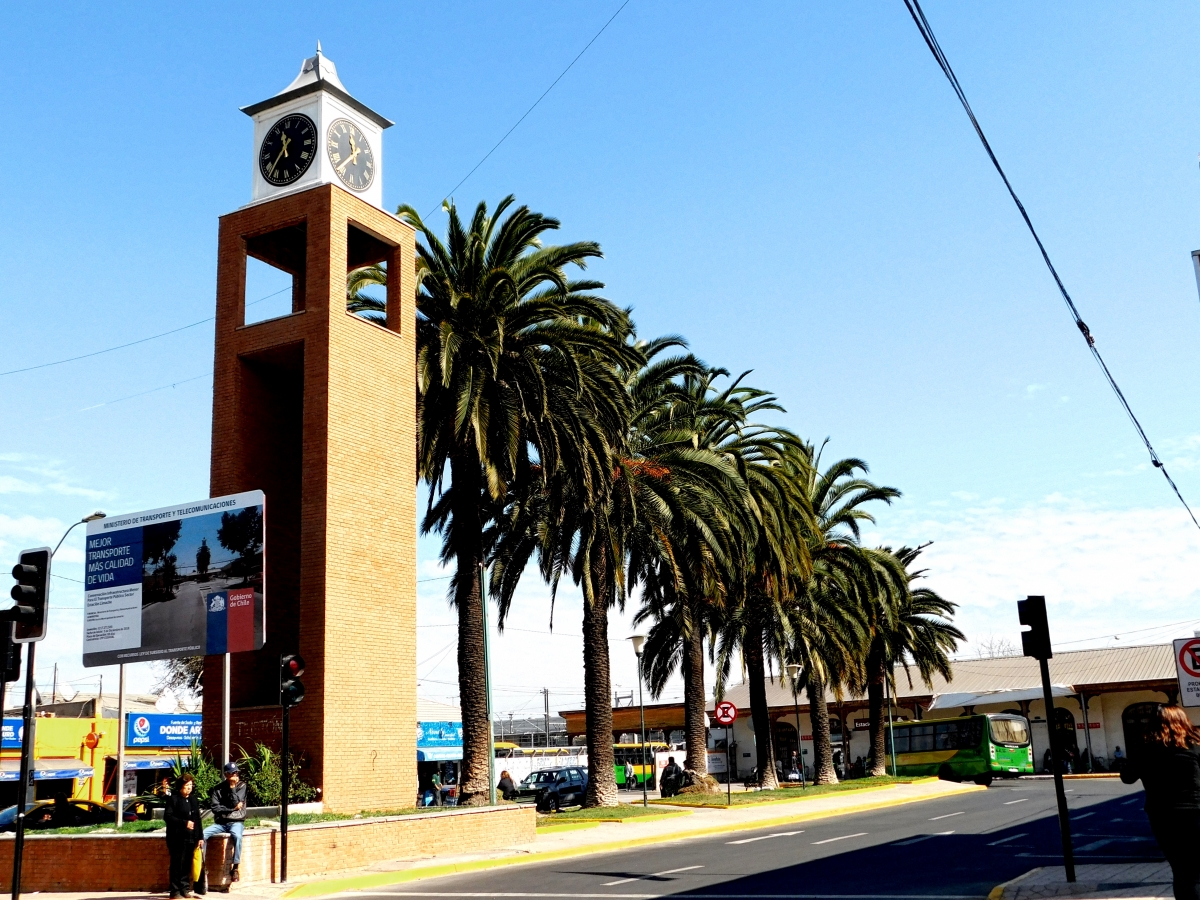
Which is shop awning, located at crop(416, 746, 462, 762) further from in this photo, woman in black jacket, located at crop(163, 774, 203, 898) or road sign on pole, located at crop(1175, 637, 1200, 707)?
road sign on pole, located at crop(1175, 637, 1200, 707)

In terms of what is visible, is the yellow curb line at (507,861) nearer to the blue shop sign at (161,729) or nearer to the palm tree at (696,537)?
the palm tree at (696,537)

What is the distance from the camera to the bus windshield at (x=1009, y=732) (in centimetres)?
4882

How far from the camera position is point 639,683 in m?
37.6

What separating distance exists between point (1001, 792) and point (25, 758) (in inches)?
1317

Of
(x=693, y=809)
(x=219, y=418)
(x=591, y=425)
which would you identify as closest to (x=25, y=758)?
(x=219, y=418)

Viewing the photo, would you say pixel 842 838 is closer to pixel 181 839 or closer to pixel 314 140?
pixel 181 839

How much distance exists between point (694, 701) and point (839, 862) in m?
20.2

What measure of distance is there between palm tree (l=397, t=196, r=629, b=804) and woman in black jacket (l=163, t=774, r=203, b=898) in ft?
35.5

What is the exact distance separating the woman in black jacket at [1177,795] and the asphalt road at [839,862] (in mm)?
5689

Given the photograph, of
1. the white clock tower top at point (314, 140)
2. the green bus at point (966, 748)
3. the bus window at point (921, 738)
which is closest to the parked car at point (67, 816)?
the white clock tower top at point (314, 140)

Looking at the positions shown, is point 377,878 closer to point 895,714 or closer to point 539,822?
point 539,822

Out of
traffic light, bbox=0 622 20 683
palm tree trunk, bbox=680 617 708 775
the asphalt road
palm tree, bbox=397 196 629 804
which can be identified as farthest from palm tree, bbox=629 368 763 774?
traffic light, bbox=0 622 20 683

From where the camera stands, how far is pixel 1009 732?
50188 millimetres

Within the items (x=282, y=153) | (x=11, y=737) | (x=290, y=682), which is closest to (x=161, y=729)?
(x=11, y=737)
